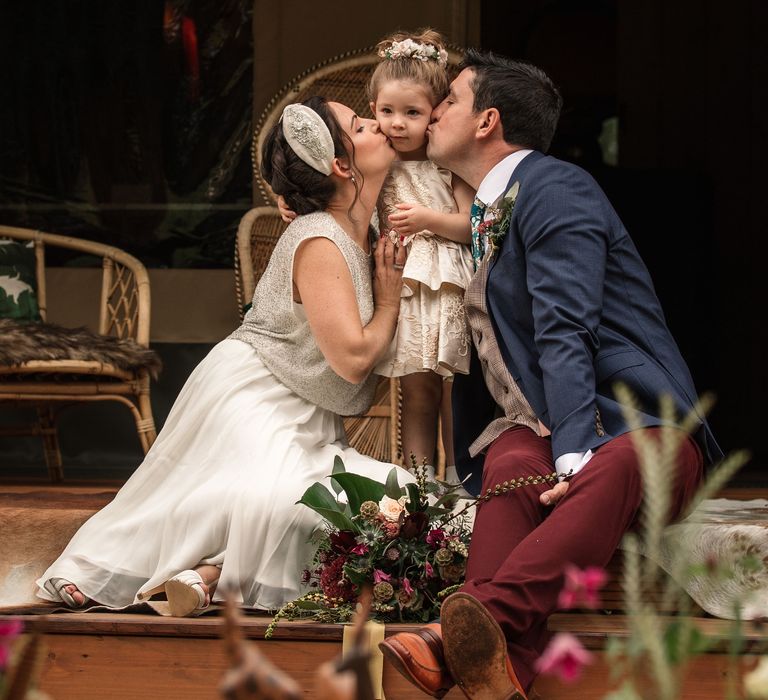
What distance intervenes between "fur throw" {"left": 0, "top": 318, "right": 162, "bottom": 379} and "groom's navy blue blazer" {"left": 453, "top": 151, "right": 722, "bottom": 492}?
1808 millimetres

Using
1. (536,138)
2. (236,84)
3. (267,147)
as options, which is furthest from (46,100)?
(536,138)

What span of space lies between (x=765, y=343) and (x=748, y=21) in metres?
1.77

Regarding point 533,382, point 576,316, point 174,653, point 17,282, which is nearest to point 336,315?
point 533,382

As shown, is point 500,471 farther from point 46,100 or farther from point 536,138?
point 46,100

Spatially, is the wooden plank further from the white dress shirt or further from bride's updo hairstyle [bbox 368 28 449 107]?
bride's updo hairstyle [bbox 368 28 449 107]

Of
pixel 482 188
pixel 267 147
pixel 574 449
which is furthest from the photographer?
pixel 267 147

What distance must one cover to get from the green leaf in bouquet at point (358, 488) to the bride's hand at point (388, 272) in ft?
1.63

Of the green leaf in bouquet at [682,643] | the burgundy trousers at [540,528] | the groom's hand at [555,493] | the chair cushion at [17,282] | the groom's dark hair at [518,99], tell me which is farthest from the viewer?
the chair cushion at [17,282]

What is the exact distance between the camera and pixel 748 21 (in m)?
6.54

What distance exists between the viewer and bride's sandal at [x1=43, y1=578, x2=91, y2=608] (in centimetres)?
276

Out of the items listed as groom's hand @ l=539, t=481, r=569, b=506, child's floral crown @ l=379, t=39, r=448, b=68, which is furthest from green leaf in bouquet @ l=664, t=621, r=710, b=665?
child's floral crown @ l=379, t=39, r=448, b=68

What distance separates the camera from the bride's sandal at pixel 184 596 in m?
2.58

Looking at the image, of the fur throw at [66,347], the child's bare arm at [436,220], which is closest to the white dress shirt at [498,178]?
the child's bare arm at [436,220]

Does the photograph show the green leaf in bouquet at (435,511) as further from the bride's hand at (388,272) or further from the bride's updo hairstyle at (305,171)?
the bride's updo hairstyle at (305,171)
